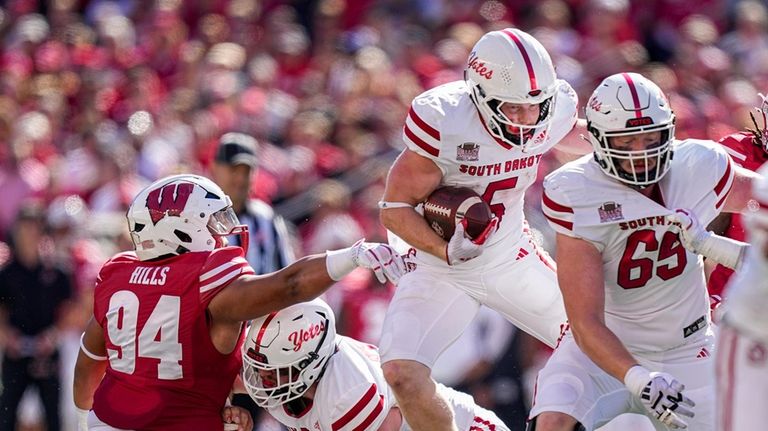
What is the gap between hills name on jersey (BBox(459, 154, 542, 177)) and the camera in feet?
18.9

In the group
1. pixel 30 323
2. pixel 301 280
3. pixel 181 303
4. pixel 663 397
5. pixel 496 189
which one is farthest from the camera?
pixel 30 323

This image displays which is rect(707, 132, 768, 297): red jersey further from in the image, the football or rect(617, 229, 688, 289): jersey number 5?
the football

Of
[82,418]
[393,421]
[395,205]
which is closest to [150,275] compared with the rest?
[82,418]

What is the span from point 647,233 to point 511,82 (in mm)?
827

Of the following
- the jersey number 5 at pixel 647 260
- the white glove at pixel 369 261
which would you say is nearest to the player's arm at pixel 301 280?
the white glove at pixel 369 261

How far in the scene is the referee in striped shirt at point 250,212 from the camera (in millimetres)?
7715

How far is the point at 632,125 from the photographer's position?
201 inches

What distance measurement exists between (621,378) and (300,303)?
4.07 feet

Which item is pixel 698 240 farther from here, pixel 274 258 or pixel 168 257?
pixel 274 258

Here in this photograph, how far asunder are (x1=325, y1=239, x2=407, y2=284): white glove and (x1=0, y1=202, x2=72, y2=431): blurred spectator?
3.61 metres

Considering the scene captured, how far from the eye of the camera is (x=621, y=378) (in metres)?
4.85

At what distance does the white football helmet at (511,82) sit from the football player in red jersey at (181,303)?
84 cm

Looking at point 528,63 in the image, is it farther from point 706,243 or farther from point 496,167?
point 706,243

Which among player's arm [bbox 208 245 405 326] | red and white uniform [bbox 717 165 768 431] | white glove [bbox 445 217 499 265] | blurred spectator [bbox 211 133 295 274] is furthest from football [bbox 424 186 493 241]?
blurred spectator [bbox 211 133 295 274]
